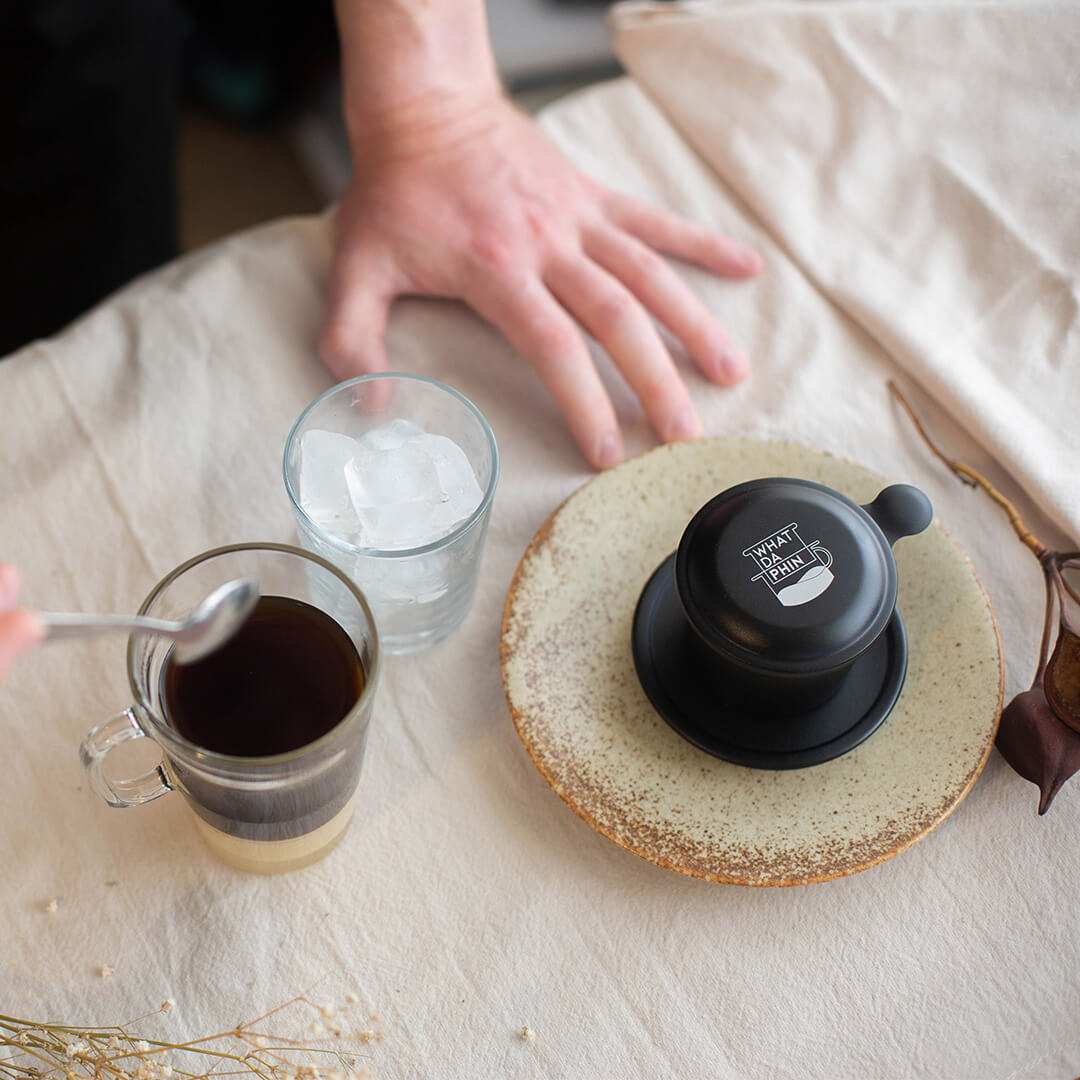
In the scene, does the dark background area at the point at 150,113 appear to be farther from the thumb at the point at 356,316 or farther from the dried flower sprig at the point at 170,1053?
the dried flower sprig at the point at 170,1053

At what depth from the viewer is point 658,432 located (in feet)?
2.76

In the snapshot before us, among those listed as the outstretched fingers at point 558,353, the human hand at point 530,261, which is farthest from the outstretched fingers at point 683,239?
the outstretched fingers at point 558,353

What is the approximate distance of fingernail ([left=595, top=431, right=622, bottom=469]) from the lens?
32.2 inches

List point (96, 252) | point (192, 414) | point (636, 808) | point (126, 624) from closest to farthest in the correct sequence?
point (126, 624)
point (636, 808)
point (192, 414)
point (96, 252)

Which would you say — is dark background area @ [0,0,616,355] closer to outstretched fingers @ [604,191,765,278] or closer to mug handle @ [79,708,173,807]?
outstretched fingers @ [604,191,765,278]

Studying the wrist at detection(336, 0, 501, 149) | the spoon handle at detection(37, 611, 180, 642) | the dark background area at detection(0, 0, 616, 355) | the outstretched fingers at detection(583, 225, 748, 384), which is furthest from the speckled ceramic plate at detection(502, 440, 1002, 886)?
the dark background area at detection(0, 0, 616, 355)

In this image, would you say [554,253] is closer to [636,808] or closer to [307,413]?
[307,413]

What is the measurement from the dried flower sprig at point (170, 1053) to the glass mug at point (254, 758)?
0.31 ft

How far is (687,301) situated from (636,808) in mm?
426

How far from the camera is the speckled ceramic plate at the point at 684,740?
0.63m

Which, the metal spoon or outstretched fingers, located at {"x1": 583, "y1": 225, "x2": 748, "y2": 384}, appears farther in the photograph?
outstretched fingers, located at {"x1": 583, "y1": 225, "x2": 748, "y2": 384}

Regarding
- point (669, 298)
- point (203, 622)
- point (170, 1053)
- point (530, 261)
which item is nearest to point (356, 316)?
point (530, 261)

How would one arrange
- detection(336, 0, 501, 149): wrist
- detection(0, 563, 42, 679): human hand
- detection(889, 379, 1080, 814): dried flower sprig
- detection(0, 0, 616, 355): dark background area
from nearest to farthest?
detection(0, 563, 42, 679): human hand → detection(889, 379, 1080, 814): dried flower sprig → detection(336, 0, 501, 149): wrist → detection(0, 0, 616, 355): dark background area

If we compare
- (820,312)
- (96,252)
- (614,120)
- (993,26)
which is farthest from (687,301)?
(96,252)
